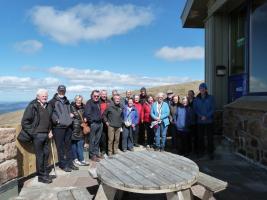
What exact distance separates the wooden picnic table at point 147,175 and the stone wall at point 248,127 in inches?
105

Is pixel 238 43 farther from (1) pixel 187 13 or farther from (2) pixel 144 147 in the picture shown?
(2) pixel 144 147

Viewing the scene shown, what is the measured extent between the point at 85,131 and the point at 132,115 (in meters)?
1.51

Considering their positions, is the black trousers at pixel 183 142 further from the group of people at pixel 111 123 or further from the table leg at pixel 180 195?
the table leg at pixel 180 195

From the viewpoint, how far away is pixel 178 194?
4.16 metres

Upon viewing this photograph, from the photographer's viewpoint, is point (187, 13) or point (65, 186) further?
point (187, 13)

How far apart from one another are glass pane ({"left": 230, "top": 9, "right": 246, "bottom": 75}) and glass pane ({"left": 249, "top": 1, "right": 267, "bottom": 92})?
793 mm

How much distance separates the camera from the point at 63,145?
7.07 meters

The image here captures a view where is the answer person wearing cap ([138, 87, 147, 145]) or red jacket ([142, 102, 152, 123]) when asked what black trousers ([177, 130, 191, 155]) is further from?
person wearing cap ([138, 87, 147, 145])

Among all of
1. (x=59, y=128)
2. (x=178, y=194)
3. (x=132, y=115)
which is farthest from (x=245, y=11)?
(x=178, y=194)

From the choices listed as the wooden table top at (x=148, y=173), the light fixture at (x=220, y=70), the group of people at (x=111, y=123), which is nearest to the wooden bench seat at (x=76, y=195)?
the wooden table top at (x=148, y=173)

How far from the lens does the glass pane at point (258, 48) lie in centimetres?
756

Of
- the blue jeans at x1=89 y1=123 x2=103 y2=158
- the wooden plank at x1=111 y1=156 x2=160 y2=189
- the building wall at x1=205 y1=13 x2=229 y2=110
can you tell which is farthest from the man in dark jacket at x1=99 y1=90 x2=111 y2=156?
the building wall at x1=205 y1=13 x2=229 y2=110

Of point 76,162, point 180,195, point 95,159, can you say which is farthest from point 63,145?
point 180,195

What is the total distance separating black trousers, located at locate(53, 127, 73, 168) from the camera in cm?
691
